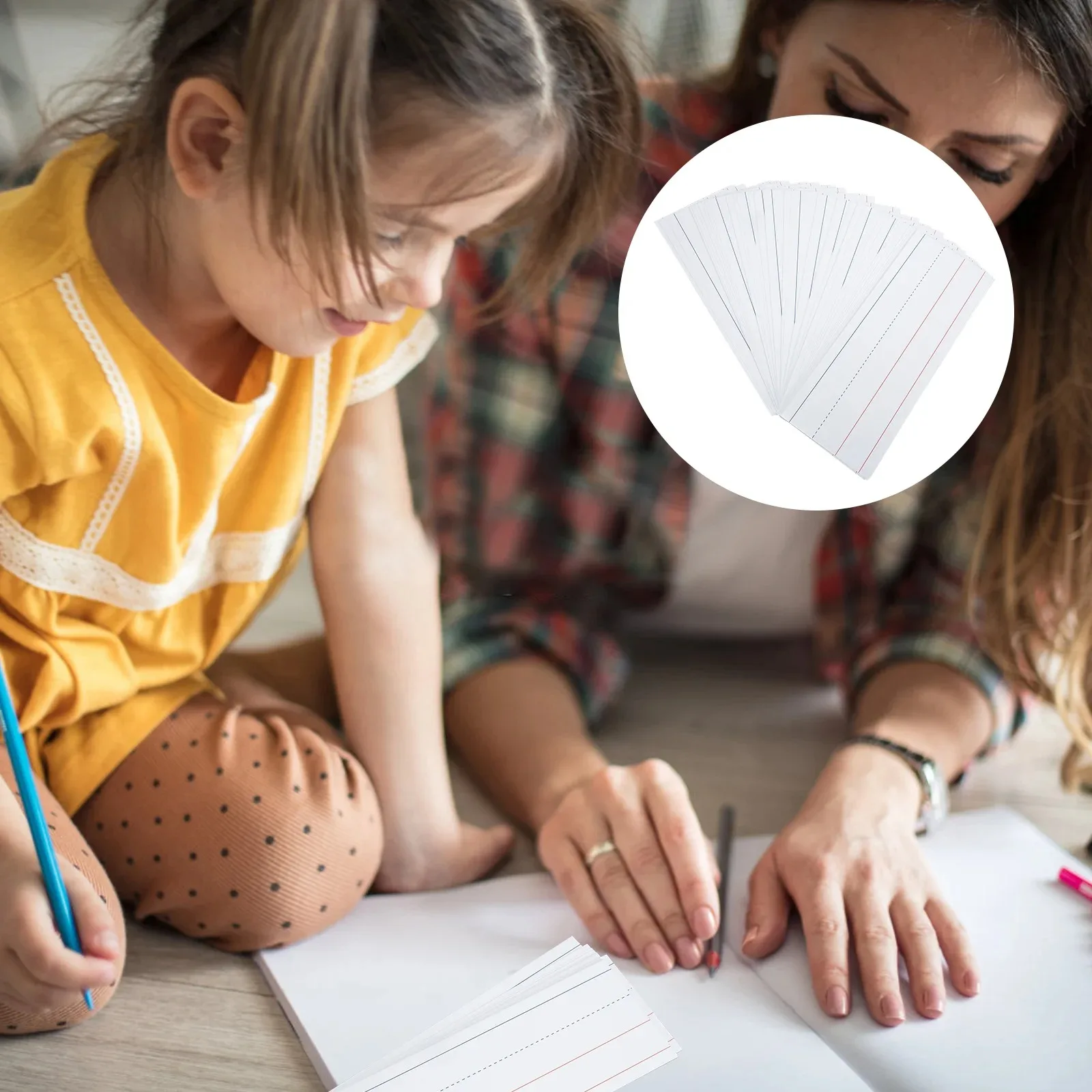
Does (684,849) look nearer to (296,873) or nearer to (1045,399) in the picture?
(296,873)

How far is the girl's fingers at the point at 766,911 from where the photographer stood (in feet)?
2.08

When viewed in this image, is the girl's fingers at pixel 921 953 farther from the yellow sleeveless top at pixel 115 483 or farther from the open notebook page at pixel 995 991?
the yellow sleeveless top at pixel 115 483

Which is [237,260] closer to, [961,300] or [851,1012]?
[961,300]

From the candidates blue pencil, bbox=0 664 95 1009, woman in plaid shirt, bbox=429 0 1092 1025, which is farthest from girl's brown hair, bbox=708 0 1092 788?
blue pencil, bbox=0 664 95 1009

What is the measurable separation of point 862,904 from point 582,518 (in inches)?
14.2

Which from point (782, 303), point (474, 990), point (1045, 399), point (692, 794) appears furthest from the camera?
point (692, 794)

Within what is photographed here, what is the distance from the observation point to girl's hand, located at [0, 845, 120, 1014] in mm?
541

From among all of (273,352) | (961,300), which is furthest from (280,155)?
(961,300)

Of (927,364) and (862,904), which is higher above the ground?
(927,364)

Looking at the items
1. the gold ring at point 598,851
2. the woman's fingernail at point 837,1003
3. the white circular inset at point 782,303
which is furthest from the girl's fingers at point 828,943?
the white circular inset at point 782,303

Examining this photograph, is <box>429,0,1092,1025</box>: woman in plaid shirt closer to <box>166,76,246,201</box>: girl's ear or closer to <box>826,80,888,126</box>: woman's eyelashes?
<box>826,80,888,126</box>: woman's eyelashes

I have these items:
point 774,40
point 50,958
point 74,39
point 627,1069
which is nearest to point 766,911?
point 627,1069

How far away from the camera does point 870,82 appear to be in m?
0.57

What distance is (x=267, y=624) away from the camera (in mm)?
1062
